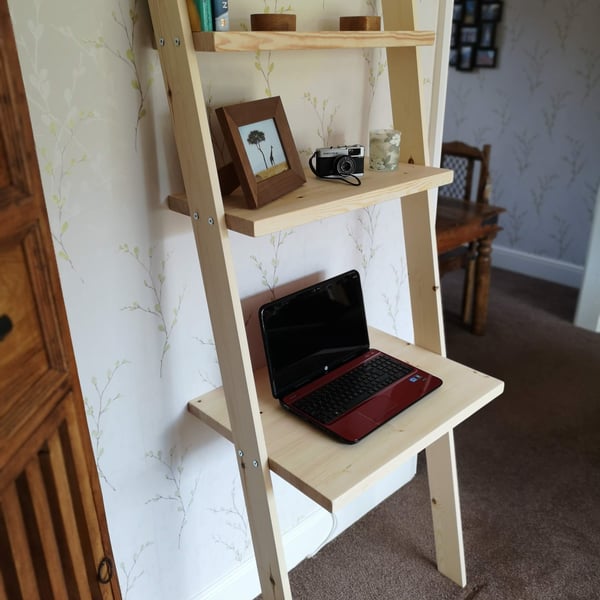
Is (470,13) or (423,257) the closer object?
(423,257)

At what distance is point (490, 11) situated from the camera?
11.4ft

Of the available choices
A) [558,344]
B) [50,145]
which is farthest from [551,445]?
[50,145]

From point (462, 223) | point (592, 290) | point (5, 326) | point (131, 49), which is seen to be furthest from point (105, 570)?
point (592, 290)

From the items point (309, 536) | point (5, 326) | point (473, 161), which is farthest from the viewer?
point (473, 161)

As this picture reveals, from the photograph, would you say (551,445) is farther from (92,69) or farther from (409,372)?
(92,69)

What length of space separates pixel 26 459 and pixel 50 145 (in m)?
0.51

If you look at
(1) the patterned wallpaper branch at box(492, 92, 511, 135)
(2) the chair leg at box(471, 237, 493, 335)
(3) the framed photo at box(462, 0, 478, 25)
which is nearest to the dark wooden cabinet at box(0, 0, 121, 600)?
(2) the chair leg at box(471, 237, 493, 335)

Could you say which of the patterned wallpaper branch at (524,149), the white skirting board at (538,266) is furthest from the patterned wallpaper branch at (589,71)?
the white skirting board at (538,266)

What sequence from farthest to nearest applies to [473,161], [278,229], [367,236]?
[473,161] < [367,236] < [278,229]

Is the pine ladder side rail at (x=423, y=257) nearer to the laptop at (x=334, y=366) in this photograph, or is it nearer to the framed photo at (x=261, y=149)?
the laptop at (x=334, y=366)

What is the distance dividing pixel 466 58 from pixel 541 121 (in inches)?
24.3

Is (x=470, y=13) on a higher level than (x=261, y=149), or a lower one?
higher

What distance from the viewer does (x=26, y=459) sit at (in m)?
0.71

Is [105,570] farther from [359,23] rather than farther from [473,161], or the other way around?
[473,161]
